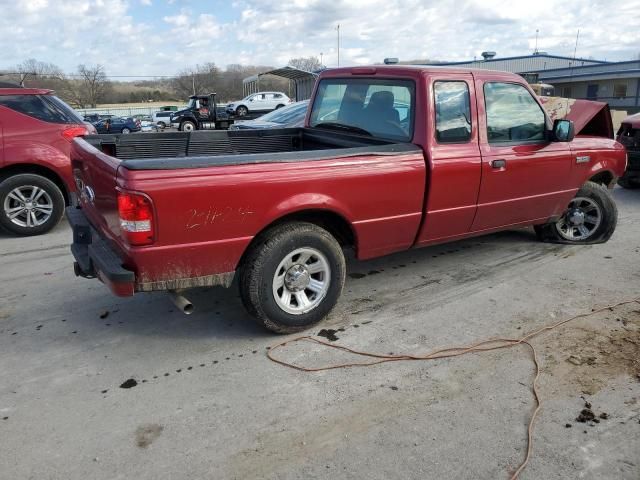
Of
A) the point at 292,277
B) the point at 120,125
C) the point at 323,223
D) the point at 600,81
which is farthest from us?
the point at 600,81

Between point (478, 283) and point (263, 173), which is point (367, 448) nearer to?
point (263, 173)

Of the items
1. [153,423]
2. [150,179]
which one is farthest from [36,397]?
[150,179]

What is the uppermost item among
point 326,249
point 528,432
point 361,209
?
point 361,209

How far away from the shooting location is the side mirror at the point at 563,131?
4930 mm

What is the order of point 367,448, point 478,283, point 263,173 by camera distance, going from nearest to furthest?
1. point 367,448
2. point 263,173
3. point 478,283

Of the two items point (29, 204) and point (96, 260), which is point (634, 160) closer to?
point (96, 260)

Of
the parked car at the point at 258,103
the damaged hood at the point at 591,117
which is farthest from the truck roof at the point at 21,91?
the parked car at the point at 258,103

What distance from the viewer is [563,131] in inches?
194

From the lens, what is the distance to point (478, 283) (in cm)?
486

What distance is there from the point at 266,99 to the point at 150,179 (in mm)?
37281

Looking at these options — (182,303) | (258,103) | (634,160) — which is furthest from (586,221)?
(258,103)

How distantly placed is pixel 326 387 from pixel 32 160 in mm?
5225

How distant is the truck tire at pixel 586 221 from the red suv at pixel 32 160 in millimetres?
5941

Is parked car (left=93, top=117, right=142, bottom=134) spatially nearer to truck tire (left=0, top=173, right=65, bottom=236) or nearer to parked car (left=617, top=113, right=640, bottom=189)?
truck tire (left=0, top=173, right=65, bottom=236)
